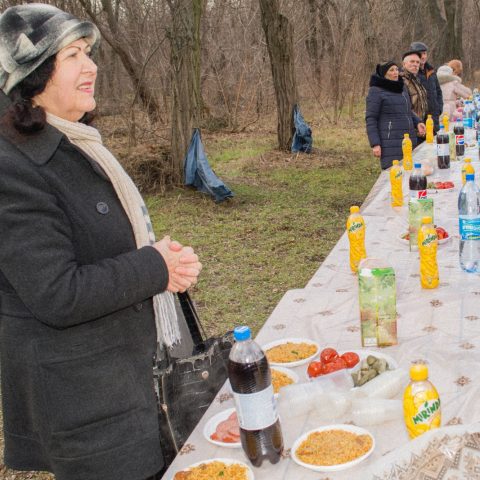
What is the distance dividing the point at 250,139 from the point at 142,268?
11480mm

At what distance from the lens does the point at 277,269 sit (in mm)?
5402

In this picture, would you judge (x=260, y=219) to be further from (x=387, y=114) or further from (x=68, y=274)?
(x=68, y=274)

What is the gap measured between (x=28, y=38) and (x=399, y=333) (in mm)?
1424

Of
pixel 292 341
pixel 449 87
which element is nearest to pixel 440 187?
pixel 292 341

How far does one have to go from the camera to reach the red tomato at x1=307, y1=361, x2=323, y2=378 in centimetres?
171

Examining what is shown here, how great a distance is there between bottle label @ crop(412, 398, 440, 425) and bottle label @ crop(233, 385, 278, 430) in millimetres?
318

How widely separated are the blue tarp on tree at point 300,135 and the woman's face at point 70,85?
9.07 metres

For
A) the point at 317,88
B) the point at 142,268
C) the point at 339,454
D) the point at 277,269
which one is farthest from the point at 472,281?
the point at 317,88

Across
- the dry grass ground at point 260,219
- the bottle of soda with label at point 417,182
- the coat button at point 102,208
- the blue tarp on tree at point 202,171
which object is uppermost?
the coat button at point 102,208

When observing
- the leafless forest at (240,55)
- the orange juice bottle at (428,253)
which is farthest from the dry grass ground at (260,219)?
the orange juice bottle at (428,253)

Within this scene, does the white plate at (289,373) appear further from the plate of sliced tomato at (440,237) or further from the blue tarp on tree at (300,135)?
the blue tarp on tree at (300,135)

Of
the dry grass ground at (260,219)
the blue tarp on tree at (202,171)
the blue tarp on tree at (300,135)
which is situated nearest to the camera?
the dry grass ground at (260,219)

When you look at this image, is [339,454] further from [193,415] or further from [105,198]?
[105,198]

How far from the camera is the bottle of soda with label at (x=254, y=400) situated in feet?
4.26
